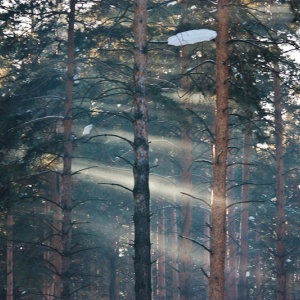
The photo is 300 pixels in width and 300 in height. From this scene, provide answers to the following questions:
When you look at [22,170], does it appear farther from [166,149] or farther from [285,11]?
[166,149]

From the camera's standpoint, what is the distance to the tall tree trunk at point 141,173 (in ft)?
43.4

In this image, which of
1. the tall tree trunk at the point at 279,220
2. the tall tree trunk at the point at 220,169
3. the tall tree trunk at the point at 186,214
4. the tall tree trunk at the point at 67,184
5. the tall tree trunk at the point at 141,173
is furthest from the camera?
the tall tree trunk at the point at 186,214

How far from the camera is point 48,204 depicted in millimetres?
31078

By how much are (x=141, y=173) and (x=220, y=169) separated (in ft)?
7.22

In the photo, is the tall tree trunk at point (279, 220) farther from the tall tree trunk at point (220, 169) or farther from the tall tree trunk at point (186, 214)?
the tall tree trunk at point (220, 169)

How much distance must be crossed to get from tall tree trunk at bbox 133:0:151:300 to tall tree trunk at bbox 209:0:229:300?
6.35ft

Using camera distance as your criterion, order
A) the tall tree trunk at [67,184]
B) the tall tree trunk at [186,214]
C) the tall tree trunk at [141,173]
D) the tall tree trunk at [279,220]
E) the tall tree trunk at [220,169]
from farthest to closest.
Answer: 1. the tall tree trunk at [186,214]
2. the tall tree trunk at [279,220]
3. the tall tree trunk at [67,184]
4. the tall tree trunk at [141,173]
5. the tall tree trunk at [220,169]

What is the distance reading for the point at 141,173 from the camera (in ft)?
44.2

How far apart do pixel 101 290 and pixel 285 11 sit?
28.4 meters

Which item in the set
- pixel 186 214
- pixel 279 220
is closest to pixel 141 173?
pixel 186 214

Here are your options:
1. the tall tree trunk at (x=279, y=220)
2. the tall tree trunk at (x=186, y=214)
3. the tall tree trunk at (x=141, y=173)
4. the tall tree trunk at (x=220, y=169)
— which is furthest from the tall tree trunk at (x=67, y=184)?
the tall tree trunk at (x=279, y=220)

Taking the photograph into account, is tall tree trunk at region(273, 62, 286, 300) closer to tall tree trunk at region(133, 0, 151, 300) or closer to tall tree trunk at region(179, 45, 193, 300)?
tall tree trunk at region(179, 45, 193, 300)

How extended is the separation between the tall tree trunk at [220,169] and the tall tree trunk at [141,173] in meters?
1.93

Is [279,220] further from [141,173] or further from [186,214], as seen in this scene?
[141,173]
